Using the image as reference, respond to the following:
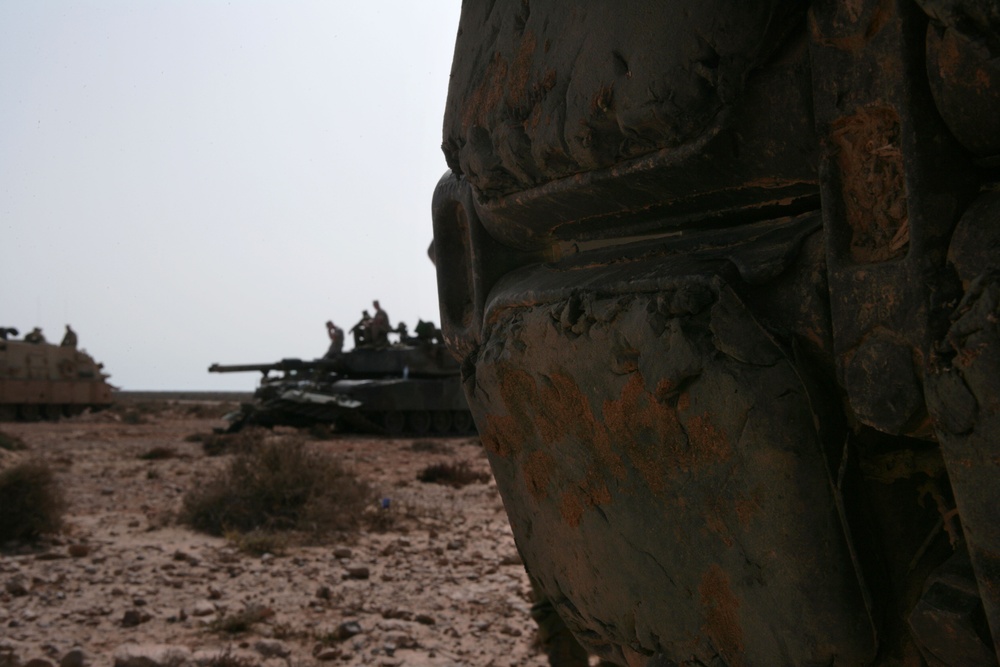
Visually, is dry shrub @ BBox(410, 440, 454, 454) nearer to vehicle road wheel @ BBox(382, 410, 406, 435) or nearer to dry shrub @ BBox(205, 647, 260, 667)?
vehicle road wheel @ BBox(382, 410, 406, 435)

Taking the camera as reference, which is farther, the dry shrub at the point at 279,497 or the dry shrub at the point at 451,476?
the dry shrub at the point at 451,476

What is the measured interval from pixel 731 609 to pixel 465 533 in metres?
5.39

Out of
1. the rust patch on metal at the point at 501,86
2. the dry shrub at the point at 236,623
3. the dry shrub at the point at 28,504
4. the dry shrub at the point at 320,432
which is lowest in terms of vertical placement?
the dry shrub at the point at 236,623

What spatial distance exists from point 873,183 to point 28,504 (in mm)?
6296

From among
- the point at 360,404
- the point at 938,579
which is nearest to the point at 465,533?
the point at 938,579

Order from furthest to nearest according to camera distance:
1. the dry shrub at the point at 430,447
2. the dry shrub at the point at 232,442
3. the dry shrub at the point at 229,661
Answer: the dry shrub at the point at 430,447
the dry shrub at the point at 232,442
the dry shrub at the point at 229,661

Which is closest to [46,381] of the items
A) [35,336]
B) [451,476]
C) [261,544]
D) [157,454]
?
[35,336]

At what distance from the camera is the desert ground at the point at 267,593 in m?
3.82

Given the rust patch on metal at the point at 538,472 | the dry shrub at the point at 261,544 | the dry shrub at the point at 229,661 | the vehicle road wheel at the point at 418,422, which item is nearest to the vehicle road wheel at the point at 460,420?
Result: the vehicle road wheel at the point at 418,422

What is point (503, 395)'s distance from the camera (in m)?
1.73

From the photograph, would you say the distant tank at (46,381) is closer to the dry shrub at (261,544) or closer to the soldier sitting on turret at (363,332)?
the soldier sitting on turret at (363,332)

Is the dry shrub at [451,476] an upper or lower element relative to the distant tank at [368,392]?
lower

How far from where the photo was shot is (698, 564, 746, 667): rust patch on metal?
1293 mm

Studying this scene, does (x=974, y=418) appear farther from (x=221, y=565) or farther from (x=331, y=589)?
(x=221, y=565)
